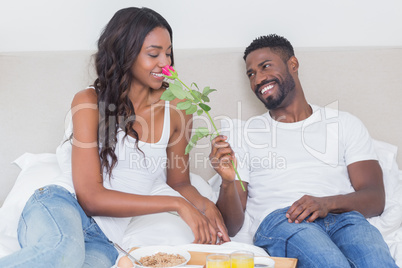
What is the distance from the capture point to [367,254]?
1540 millimetres

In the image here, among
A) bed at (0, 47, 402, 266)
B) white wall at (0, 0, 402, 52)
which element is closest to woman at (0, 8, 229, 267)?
bed at (0, 47, 402, 266)

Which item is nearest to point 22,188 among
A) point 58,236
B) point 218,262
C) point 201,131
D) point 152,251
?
point 58,236

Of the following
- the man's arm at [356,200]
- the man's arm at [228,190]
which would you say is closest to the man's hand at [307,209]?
the man's arm at [356,200]

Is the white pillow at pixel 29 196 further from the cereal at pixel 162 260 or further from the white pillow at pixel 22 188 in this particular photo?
the cereal at pixel 162 260

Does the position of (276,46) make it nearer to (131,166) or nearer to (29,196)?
(131,166)

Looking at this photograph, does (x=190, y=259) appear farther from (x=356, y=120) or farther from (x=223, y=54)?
(x=223, y=54)

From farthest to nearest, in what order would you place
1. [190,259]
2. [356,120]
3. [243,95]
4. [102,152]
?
[243,95], [356,120], [102,152], [190,259]

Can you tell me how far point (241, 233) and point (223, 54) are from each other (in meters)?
0.99

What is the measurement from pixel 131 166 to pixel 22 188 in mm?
485

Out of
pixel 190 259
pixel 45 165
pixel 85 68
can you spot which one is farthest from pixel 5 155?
pixel 190 259

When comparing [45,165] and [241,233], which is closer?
[241,233]

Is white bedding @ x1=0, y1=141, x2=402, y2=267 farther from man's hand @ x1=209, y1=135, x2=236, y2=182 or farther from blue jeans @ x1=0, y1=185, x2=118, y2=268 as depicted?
man's hand @ x1=209, y1=135, x2=236, y2=182

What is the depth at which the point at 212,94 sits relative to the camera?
2438 millimetres

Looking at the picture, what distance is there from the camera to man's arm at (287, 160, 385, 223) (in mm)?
1760
